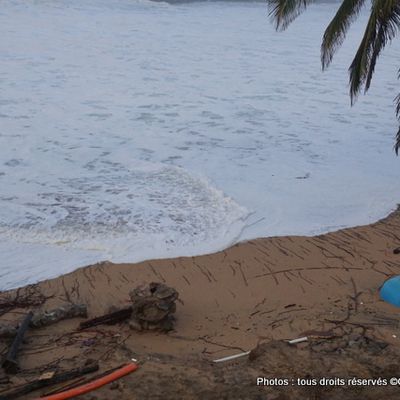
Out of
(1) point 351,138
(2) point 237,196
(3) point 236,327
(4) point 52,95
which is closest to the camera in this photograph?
(3) point 236,327

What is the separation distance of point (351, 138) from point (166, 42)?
12.8m

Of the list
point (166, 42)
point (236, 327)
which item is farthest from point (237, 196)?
point (166, 42)

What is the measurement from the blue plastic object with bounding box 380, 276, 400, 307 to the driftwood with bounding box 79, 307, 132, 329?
2122 millimetres

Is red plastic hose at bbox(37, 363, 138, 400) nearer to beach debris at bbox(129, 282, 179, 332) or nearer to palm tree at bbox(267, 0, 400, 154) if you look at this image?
beach debris at bbox(129, 282, 179, 332)

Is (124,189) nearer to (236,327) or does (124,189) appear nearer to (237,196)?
(237,196)

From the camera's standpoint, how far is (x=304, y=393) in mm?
3904

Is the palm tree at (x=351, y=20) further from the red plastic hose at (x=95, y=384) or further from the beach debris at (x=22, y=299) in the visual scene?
the red plastic hose at (x=95, y=384)

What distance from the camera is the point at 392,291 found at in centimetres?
545

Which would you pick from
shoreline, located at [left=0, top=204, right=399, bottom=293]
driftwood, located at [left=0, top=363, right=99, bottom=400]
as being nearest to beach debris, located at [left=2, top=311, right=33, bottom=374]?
driftwood, located at [left=0, top=363, right=99, bottom=400]

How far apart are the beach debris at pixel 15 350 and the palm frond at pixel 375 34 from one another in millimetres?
4032

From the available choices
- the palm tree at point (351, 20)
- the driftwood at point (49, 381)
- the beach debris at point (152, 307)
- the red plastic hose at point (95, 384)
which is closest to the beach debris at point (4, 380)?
the driftwood at point (49, 381)

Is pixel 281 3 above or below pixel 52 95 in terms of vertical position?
above

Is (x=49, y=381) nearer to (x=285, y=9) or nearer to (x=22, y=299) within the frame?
(x=22, y=299)

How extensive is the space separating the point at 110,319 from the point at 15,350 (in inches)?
33.6
